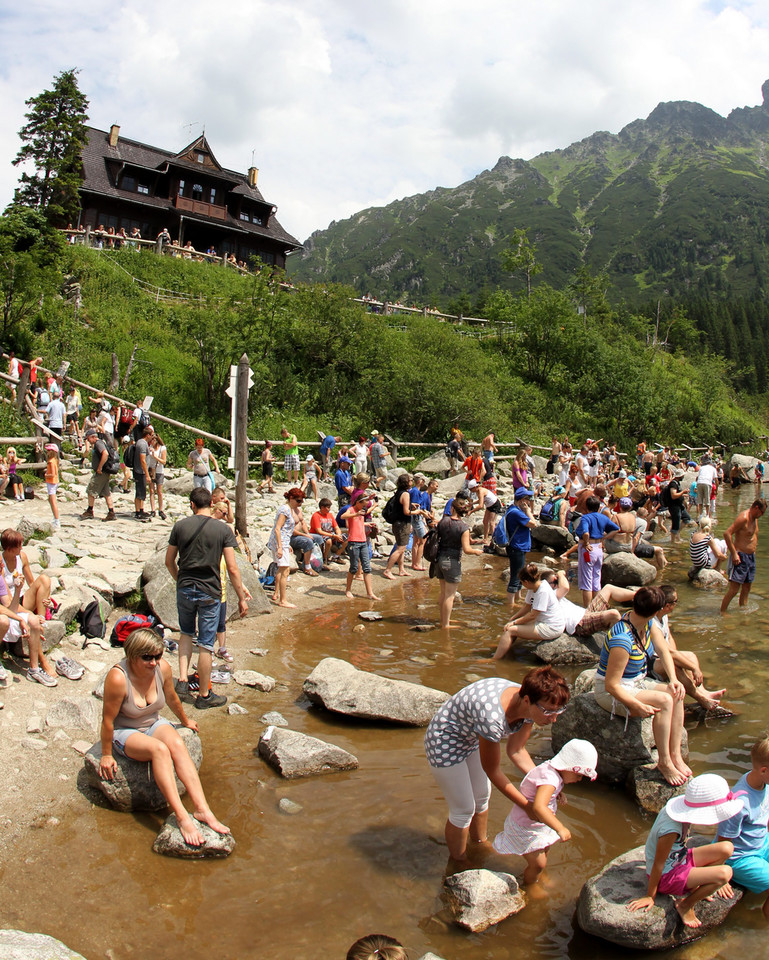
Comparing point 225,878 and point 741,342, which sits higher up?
point 741,342

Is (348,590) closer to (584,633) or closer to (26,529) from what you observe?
(584,633)

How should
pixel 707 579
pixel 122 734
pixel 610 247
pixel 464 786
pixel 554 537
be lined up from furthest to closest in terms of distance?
pixel 610 247
pixel 554 537
pixel 707 579
pixel 122 734
pixel 464 786

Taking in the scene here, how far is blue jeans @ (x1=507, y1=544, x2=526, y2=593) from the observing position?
10.1m

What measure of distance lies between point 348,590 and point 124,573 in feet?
11.4

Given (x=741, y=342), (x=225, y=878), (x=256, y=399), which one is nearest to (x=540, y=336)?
(x=256, y=399)

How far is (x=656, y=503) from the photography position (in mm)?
18797

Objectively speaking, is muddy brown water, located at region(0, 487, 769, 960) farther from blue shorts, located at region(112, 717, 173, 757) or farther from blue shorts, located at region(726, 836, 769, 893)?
blue shorts, located at region(112, 717, 173, 757)

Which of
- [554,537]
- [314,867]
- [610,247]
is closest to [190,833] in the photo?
[314,867]

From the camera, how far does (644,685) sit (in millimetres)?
5406

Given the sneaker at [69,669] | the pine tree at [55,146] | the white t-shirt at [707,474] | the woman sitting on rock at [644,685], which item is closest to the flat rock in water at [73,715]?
the sneaker at [69,669]

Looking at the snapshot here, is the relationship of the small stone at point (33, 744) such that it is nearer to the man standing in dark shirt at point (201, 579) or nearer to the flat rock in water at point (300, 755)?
the man standing in dark shirt at point (201, 579)

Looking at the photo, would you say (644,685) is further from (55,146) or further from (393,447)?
(55,146)

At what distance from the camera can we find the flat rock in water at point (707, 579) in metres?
12.0

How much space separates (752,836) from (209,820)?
10.9 feet
